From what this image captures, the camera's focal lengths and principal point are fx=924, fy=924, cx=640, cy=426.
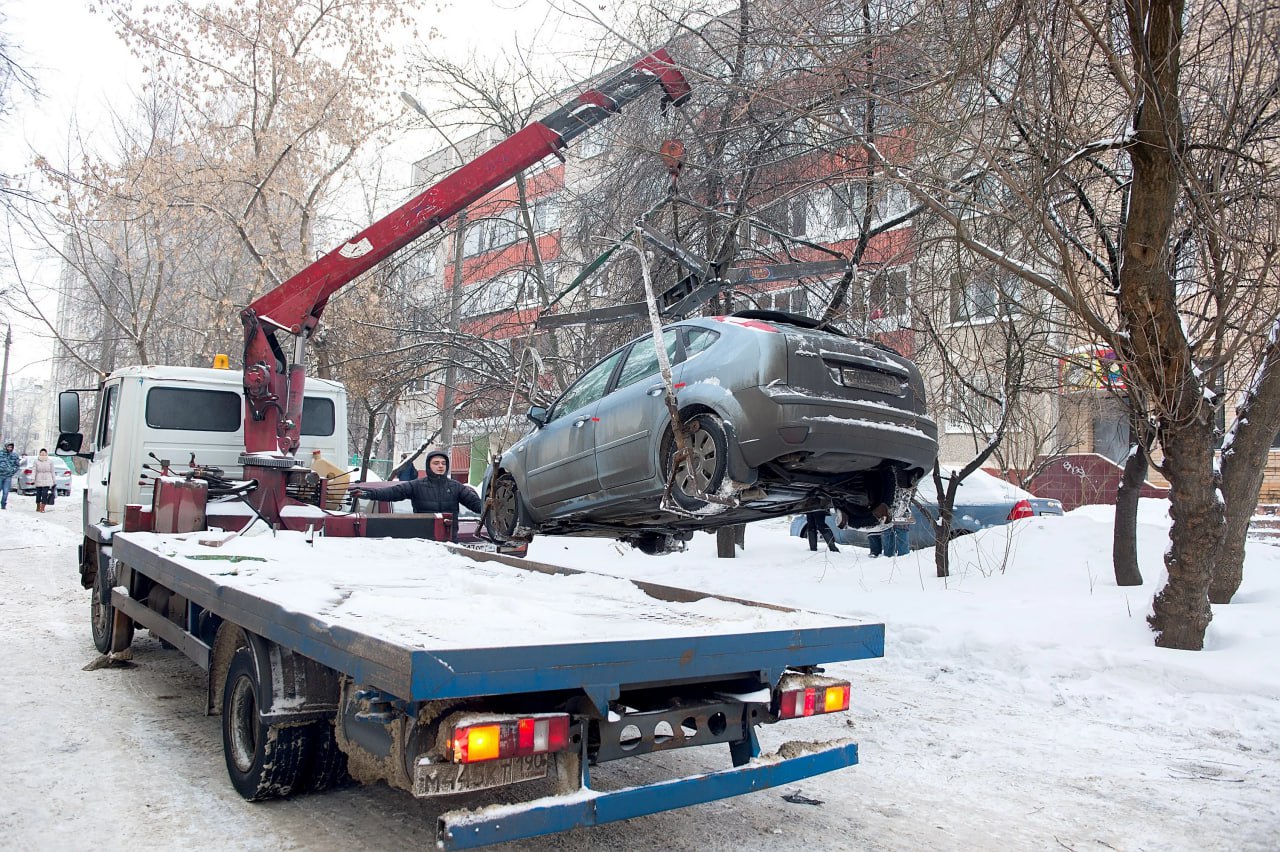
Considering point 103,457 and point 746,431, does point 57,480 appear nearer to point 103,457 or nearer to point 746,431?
point 103,457

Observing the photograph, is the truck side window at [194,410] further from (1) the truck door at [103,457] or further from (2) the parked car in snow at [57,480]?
(2) the parked car in snow at [57,480]

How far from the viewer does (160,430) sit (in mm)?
7699

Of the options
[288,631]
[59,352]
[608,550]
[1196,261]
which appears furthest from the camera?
[59,352]

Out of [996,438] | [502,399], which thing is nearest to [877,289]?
[996,438]

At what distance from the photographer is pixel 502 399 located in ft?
46.6

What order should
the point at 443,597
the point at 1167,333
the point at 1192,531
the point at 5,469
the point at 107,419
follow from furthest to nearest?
the point at 5,469 → the point at 107,419 → the point at 1192,531 → the point at 1167,333 → the point at 443,597

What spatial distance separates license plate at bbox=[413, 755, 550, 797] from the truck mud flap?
0.25 feet

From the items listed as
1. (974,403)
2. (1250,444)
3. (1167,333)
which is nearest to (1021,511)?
(974,403)

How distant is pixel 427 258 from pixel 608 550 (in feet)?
19.6

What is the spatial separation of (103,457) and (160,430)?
83 centimetres

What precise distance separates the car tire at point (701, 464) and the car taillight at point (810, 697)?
185cm

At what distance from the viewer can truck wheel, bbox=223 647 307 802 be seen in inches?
143

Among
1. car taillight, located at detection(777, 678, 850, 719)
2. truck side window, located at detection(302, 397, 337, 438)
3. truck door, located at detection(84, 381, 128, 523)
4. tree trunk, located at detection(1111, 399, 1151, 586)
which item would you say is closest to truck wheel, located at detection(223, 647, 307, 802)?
car taillight, located at detection(777, 678, 850, 719)

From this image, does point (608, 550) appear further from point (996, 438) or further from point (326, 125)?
point (326, 125)
